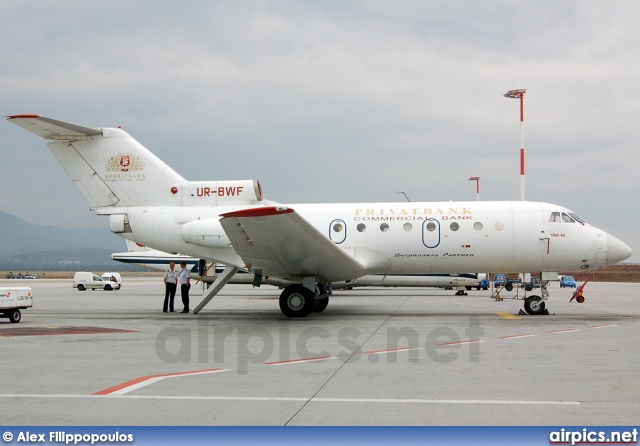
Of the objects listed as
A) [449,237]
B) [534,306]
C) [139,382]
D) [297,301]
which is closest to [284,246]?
[297,301]

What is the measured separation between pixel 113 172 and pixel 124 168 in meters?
0.38

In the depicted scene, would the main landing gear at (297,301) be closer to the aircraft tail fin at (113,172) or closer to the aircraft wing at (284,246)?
the aircraft wing at (284,246)

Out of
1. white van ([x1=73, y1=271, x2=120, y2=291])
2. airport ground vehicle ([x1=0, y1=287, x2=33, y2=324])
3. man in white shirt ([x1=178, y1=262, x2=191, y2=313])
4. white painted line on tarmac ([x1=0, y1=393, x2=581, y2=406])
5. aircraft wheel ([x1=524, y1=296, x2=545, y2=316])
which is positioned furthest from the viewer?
white van ([x1=73, y1=271, x2=120, y2=291])

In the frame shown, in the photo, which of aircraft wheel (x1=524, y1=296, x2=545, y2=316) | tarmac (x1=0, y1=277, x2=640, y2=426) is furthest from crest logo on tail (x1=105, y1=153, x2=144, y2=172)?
aircraft wheel (x1=524, y1=296, x2=545, y2=316)

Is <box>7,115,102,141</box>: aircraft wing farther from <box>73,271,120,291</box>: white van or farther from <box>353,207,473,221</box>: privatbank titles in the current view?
<box>73,271,120,291</box>: white van

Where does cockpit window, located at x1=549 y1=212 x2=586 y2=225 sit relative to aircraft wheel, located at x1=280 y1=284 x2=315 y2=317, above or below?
above

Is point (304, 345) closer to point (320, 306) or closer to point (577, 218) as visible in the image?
point (320, 306)

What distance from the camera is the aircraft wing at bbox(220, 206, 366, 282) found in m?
16.1

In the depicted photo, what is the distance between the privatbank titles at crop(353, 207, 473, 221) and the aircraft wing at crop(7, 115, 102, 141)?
9.21 metres

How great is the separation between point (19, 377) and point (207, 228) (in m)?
11.1

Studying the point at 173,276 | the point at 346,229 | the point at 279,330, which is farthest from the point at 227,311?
the point at 279,330

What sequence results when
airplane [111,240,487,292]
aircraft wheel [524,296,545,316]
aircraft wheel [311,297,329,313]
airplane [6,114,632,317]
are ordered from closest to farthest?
airplane [6,114,632,317], aircraft wheel [524,296,545,316], aircraft wheel [311,297,329,313], airplane [111,240,487,292]

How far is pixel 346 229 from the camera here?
68.4 ft

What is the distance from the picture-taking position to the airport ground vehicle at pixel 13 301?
18.0 meters
